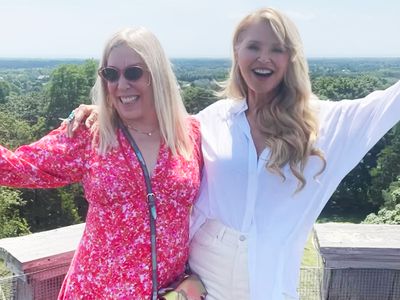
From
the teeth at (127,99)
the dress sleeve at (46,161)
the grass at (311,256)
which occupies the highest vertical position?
the teeth at (127,99)

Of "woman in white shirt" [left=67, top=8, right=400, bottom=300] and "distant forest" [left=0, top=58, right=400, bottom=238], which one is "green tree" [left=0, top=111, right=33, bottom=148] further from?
"woman in white shirt" [left=67, top=8, right=400, bottom=300]

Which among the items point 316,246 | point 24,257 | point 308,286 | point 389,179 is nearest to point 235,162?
point 316,246

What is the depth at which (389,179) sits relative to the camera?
31.8m

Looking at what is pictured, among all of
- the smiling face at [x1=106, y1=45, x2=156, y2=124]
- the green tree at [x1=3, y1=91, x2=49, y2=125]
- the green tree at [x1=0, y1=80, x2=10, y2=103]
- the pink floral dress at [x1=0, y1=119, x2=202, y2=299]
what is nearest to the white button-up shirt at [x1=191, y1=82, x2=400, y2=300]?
the pink floral dress at [x1=0, y1=119, x2=202, y2=299]

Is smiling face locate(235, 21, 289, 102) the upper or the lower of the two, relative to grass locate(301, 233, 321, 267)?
upper

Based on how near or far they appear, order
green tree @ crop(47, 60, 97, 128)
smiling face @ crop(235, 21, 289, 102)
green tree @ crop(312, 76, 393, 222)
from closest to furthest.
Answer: smiling face @ crop(235, 21, 289, 102) < green tree @ crop(312, 76, 393, 222) < green tree @ crop(47, 60, 97, 128)

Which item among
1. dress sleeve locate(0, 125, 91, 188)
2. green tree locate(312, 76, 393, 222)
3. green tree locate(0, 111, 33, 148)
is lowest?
green tree locate(312, 76, 393, 222)

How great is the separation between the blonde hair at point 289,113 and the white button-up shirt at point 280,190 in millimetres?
46

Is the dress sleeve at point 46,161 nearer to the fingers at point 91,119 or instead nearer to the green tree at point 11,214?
the fingers at point 91,119

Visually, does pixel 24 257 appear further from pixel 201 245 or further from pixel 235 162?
pixel 235 162

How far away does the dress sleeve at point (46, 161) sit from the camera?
Result: 90.8 inches

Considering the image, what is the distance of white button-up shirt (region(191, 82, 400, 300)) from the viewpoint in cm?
248

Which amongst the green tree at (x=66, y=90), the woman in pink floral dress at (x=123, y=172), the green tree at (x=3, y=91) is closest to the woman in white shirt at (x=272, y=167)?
the woman in pink floral dress at (x=123, y=172)

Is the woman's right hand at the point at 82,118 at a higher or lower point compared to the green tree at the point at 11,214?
higher
